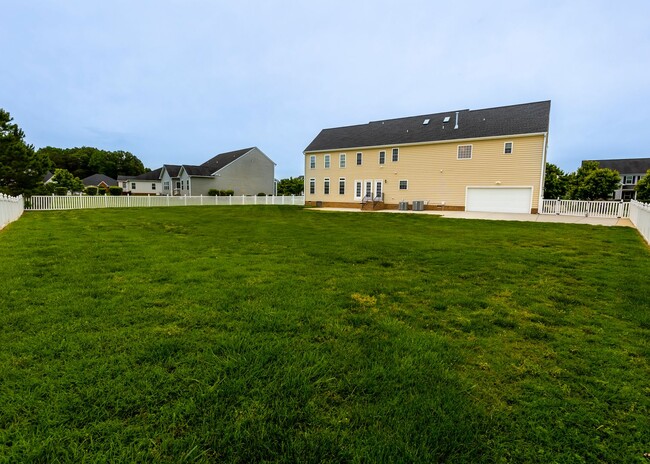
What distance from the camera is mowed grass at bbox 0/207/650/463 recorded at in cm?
179

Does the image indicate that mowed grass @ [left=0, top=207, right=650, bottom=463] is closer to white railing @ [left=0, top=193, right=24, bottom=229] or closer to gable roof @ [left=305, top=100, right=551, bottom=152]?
white railing @ [left=0, top=193, right=24, bottom=229]

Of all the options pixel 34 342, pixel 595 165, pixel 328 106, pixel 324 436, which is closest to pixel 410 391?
pixel 324 436

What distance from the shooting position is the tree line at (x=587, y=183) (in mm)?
35531

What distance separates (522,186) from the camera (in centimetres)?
2184

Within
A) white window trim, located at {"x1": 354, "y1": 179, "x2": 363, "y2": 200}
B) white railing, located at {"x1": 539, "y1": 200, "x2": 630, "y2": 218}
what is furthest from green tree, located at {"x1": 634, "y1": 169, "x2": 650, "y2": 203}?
white window trim, located at {"x1": 354, "y1": 179, "x2": 363, "y2": 200}

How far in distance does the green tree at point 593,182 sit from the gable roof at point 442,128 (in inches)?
758

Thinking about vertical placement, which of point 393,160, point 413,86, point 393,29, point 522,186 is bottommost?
point 522,186

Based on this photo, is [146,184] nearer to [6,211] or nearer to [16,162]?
Answer: [16,162]

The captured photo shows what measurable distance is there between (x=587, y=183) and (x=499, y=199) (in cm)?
2212

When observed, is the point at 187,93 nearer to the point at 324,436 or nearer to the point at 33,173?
the point at 33,173

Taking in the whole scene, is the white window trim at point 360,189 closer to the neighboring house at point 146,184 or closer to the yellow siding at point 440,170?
the yellow siding at point 440,170

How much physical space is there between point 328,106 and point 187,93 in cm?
2102

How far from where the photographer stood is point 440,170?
2498 centimetres

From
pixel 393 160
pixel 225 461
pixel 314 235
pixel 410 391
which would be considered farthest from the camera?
pixel 393 160
